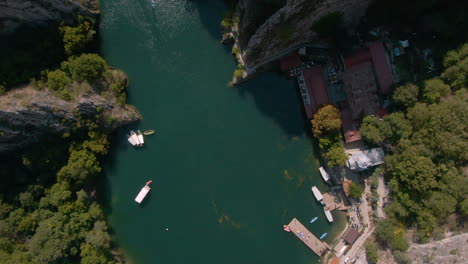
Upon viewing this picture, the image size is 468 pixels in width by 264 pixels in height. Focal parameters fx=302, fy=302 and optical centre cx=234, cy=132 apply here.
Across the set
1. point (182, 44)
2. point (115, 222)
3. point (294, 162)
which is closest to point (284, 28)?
point (182, 44)

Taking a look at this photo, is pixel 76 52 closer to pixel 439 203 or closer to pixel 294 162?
pixel 294 162

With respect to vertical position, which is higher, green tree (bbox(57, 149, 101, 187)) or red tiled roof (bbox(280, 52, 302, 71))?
red tiled roof (bbox(280, 52, 302, 71))

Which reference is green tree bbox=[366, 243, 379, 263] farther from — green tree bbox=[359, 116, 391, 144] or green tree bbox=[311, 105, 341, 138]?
green tree bbox=[311, 105, 341, 138]

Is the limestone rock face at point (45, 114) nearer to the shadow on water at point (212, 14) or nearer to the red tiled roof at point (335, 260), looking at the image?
the shadow on water at point (212, 14)

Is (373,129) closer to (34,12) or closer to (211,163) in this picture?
(211,163)

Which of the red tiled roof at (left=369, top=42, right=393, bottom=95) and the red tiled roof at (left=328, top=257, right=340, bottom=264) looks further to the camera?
the red tiled roof at (left=328, top=257, right=340, bottom=264)

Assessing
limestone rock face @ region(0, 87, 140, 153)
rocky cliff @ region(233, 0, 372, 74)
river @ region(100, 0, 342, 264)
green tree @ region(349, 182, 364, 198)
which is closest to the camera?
rocky cliff @ region(233, 0, 372, 74)

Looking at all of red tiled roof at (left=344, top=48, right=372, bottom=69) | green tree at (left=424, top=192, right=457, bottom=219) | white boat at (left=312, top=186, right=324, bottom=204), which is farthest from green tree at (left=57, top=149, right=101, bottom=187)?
green tree at (left=424, top=192, right=457, bottom=219)

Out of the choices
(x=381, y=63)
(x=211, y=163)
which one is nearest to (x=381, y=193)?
(x=381, y=63)
